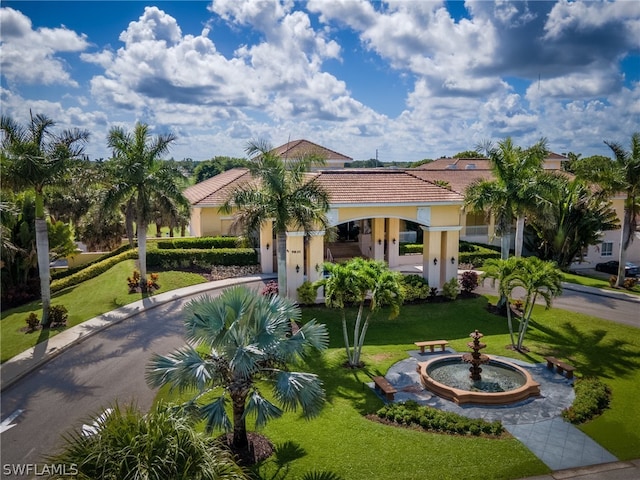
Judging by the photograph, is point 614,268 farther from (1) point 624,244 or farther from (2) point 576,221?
(1) point 624,244

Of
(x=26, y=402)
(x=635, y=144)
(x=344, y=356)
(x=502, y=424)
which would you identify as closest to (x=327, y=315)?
(x=344, y=356)

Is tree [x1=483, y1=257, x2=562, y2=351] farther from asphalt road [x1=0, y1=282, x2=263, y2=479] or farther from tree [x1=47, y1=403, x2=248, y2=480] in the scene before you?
tree [x1=47, y1=403, x2=248, y2=480]

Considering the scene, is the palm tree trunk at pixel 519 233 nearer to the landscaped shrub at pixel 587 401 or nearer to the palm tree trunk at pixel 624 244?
the palm tree trunk at pixel 624 244

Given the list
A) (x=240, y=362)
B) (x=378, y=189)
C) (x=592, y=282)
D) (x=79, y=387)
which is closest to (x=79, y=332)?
(x=79, y=387)

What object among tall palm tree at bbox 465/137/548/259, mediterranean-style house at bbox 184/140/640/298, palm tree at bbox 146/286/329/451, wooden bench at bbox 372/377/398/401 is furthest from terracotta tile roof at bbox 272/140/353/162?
palm tree at bbox 146/286/329/451

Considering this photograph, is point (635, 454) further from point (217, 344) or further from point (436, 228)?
point (436, 228)

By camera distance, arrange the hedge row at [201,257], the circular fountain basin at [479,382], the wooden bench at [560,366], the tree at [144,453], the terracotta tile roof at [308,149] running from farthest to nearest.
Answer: the terracotta tile roof at [308,149], the hedge row at [201,257], the wooden bench at [560,366], the circular fountain basin at [479,382], the tree at [144,453]

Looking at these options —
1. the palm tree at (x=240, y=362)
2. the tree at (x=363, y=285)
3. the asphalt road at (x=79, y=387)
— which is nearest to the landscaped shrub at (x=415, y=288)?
the tree at (x=363, y=285)
